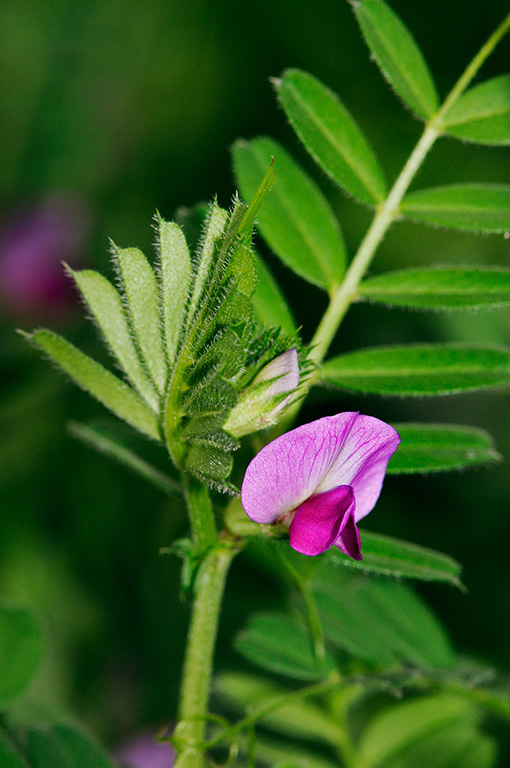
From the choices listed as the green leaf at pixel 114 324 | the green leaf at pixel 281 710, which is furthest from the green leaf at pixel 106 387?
the green leaf at pixel 281 710

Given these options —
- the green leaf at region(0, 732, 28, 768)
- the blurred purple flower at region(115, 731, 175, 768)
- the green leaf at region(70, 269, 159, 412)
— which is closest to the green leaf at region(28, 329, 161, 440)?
the green leaf at region(70, 269, 159, 412)

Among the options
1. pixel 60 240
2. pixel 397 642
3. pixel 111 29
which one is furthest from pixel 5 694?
pixel 111 29

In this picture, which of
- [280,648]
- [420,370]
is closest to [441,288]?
[420,370]

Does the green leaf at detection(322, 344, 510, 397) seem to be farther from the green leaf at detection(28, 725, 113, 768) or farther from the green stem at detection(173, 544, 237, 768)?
the green leaf at detection(28, 725, 113, 768)

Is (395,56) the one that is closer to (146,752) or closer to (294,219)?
(294,219)

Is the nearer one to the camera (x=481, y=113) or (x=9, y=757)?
(x=9, y=757)
